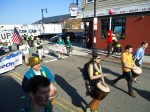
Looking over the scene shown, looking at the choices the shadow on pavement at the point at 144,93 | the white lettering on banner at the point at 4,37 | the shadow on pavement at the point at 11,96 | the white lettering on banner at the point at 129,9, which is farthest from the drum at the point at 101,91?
the white lettering on banner at the point at 4,37

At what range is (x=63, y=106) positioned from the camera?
19.7ft

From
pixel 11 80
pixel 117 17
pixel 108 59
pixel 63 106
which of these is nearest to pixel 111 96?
pixel 63 106

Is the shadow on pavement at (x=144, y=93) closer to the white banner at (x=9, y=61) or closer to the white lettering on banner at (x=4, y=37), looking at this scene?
the white banner at (x=9, y=61)

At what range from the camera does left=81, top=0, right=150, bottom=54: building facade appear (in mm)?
13961

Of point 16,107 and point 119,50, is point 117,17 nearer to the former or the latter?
point 119,50

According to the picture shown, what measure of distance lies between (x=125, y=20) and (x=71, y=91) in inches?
407

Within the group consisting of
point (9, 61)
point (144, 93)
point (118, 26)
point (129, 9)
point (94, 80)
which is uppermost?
point (129, 9)

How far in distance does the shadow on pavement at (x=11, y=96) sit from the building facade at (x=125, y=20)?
8.00 meters

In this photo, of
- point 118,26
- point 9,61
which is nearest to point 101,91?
point 9,61

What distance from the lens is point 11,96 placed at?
23.1ft

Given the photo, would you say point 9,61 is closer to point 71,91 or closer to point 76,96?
point 71,91

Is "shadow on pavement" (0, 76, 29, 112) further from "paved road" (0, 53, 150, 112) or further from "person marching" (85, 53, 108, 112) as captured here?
"person marching" (85, 53, 108, 112)

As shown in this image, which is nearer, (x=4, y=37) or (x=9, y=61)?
(x=9, y=61)

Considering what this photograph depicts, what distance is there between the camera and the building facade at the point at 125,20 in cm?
1396
